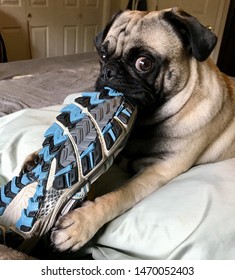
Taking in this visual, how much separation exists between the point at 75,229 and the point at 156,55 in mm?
486

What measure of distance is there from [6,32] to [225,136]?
292 cm

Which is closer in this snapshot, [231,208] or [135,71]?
[231,208]

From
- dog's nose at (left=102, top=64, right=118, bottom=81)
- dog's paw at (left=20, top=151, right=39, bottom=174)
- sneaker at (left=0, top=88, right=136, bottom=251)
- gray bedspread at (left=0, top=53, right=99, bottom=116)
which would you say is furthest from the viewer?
gray bedspread at (left=0, top=53, right=99, bottom=116)

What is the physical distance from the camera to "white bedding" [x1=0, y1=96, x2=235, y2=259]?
0.62m

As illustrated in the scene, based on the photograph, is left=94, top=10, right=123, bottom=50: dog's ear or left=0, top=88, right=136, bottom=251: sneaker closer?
left=0, top=88, right=136, bottom=251: sneaker

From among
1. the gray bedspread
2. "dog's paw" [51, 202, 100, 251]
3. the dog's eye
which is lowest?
the gray bedspread

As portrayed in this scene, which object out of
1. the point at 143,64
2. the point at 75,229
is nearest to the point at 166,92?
the point at 143,64

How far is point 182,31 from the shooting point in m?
0.84

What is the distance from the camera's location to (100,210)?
2.24 feet

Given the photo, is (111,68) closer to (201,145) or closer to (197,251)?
(201,145)

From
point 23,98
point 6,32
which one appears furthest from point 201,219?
point 6,32

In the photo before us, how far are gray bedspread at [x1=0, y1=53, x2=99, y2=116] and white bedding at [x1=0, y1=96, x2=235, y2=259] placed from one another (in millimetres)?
603

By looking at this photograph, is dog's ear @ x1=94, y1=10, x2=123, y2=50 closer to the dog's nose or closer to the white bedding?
the dog's nose

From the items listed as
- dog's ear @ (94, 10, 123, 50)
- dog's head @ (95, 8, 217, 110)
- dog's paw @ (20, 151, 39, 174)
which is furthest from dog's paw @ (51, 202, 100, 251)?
dog's ear @ (94, 10, 123, 50)
